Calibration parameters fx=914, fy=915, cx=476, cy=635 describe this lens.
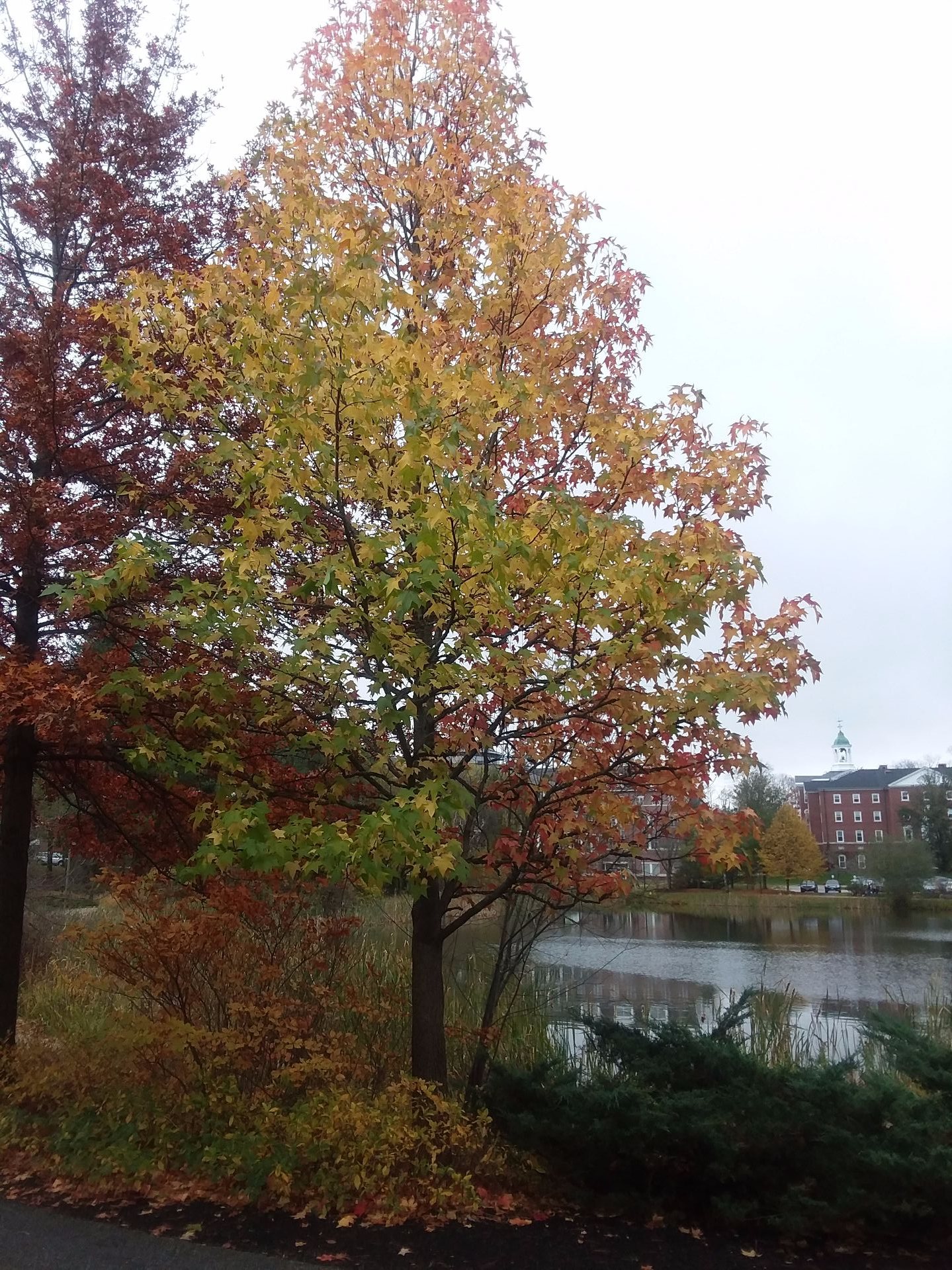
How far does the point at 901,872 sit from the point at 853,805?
44.5 meters

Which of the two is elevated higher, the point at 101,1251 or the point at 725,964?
the point at 101,1251

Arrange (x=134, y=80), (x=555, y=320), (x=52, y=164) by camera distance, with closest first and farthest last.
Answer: (x=555, y=320)
(x=52, y=164)
(x=134, y=80)

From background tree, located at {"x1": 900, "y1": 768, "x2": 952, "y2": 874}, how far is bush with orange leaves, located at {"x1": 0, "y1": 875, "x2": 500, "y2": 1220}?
5686cm

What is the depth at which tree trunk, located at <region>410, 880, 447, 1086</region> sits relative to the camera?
→ 593 cm

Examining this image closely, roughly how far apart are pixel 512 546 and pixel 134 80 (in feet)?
22.8

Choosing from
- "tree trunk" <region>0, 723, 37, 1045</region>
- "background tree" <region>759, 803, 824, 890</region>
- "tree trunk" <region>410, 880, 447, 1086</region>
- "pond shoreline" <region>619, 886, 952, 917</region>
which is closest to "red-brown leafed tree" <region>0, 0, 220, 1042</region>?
"tree trunk" <region>0, 723, 37, 1045</region>

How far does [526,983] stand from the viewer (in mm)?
9602

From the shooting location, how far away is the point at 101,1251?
4.39m

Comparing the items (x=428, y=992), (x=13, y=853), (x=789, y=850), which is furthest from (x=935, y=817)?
(x=13, y=853)

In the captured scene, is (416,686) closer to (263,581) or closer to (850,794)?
(263,581)

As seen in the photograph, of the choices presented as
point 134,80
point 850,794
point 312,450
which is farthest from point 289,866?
point 850,794

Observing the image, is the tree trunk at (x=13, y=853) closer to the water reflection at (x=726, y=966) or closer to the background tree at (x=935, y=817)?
the water reflection at (x=726, y=966)

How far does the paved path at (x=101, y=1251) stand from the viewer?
4.23 meters

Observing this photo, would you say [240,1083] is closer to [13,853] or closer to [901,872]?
[13,853]
